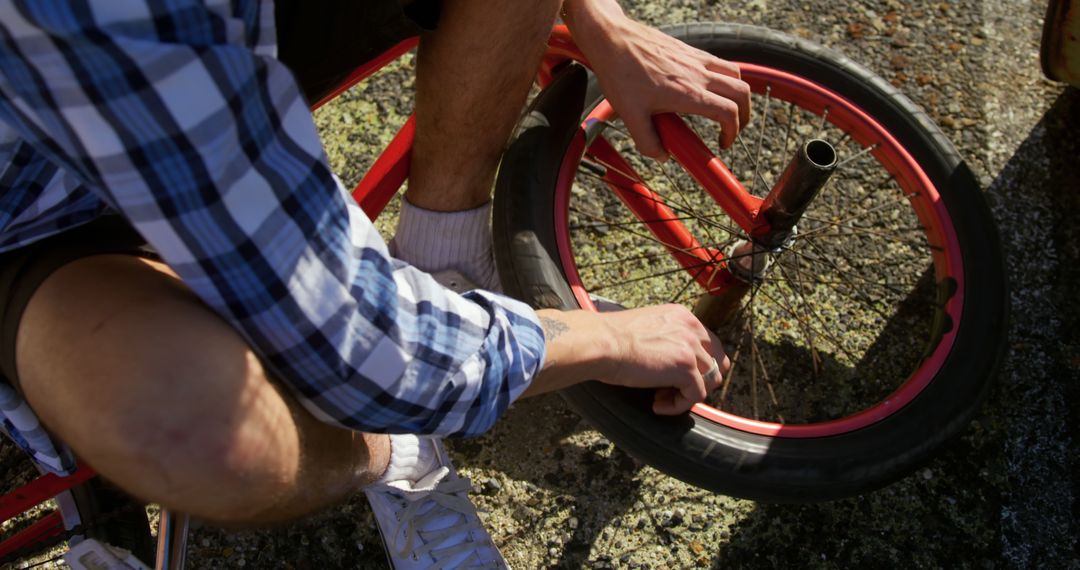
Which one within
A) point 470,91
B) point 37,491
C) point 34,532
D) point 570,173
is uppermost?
point 470,91

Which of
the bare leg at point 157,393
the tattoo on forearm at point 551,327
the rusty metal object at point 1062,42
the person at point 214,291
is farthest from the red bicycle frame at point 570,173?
the rusty metal object at point 1062,42

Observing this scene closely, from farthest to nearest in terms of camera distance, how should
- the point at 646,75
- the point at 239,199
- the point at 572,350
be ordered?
1. the point at 646,75
2. the point at 572,350
3. the point at 239,199

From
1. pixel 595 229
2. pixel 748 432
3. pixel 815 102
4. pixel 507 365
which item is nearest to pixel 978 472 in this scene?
pixel 748 432

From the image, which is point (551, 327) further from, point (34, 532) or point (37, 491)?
point (34, 532)

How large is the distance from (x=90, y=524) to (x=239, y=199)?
31.8 inches

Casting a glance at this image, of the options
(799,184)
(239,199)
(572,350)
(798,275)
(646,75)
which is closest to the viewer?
(239,199)

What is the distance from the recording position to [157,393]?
84 cm

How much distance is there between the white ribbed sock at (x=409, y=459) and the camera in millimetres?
1360

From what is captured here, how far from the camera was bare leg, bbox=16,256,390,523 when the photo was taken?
84 cm

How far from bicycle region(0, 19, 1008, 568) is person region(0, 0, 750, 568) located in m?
0.24

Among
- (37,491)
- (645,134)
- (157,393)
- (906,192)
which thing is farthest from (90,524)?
(906,192)

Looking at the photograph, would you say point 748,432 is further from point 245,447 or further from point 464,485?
point 245,447

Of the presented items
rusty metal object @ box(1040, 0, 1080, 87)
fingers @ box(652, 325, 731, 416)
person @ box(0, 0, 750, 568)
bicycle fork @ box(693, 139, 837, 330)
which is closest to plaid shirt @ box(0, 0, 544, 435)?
person @ box(0, 0, 750, 568)

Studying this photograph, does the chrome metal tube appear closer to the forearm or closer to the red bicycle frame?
the red bicycle frame
